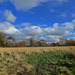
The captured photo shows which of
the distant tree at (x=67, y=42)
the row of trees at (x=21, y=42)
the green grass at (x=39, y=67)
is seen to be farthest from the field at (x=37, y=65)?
the distant tree at (x=67, y=42)

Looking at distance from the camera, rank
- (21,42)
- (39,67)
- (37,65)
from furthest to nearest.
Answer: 1. (21,42)
2. (37,65)
3. (39,67)

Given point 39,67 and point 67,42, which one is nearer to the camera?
point 39,67

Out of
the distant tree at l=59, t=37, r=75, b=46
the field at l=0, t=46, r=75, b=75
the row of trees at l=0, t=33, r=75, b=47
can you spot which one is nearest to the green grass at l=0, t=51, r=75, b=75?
the field at l=0, t=46, r=75, b=75

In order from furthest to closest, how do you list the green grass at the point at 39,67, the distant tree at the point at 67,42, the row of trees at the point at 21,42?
the distant tree at the point at 67,42
the row of trees at the point at 21,42
the green grass at the point at 39,67

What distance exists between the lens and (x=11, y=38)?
5362 cm

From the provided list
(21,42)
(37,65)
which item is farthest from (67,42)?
(37,65)

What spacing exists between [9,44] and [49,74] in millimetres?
47626

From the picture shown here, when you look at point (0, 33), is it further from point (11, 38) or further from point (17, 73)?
point (17, 73)

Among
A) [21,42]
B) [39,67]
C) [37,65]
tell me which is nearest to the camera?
[39,67]

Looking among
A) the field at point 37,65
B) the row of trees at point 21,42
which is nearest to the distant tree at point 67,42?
the row of trees at point 21,42

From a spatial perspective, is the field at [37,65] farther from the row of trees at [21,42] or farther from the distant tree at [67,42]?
the distant tree at [67,42]

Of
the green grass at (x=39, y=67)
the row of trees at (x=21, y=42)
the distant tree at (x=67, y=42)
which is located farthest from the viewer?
the distant tree at (x=67, y=42)

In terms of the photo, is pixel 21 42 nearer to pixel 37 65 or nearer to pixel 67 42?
pixel 67 42

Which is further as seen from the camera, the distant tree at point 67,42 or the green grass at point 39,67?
the distant tree at point 67,42
